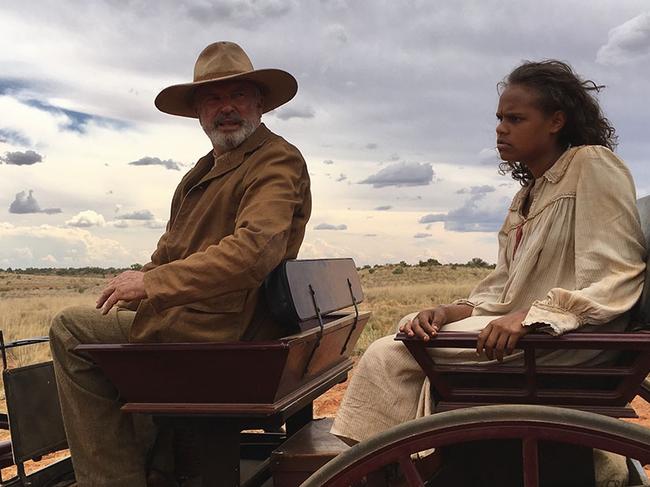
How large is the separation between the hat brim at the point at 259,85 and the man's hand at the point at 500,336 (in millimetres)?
1724

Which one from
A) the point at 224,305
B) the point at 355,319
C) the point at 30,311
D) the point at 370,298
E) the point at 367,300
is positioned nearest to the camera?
the point at 224,305

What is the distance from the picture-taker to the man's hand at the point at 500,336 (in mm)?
2459

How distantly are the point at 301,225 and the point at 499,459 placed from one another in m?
1.39

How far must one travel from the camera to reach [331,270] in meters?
3.90

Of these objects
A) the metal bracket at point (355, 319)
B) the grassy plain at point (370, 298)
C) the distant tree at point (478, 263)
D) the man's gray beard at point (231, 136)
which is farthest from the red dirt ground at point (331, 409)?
the distant tree at point (478, 263)

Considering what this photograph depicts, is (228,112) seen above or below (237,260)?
above

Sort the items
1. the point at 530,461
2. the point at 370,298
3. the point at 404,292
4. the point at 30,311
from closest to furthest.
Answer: the point at 530,461 → the point at 30,311 → the point at 370,298 → the point at 404,292

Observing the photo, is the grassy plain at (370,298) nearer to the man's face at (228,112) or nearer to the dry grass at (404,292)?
the dry grass at (404,292)

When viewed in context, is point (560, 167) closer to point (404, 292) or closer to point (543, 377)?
point (543, 377)

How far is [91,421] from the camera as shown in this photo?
10.8ft

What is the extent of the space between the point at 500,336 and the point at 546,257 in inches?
16.6

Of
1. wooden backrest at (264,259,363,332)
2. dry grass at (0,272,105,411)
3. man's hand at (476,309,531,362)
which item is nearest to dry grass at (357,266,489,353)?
dry grass at (0,272,105,411)

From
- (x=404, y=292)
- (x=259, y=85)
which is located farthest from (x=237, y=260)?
(x=404, y=292)

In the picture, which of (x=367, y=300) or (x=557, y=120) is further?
(x=367, y=300)
